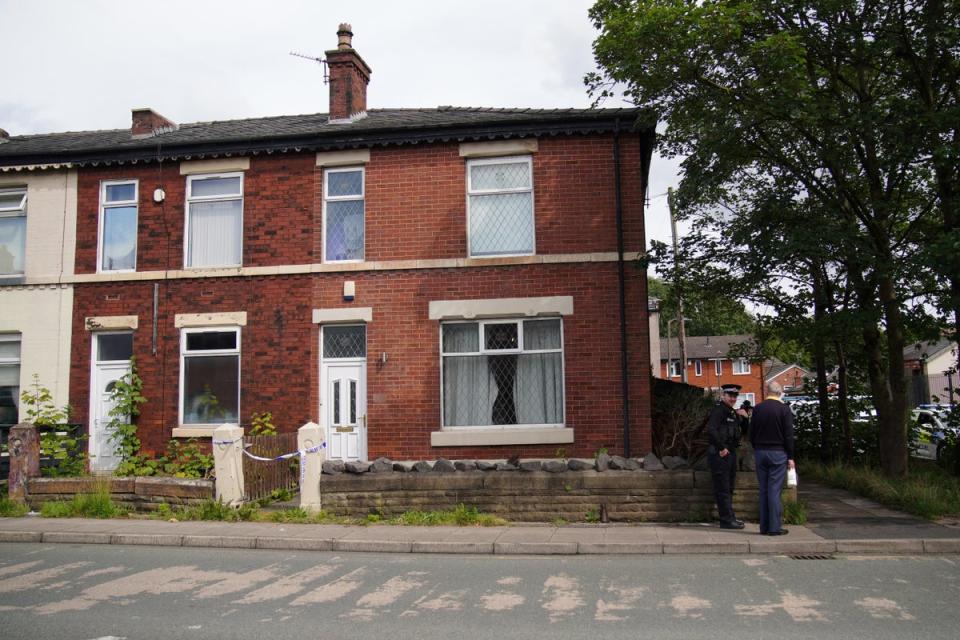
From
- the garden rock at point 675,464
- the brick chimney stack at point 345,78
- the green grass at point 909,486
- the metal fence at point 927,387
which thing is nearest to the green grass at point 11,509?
the brick chimney stack at point 345,78

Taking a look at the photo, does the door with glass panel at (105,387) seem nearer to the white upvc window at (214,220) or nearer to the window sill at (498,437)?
the white upvc window at (214,220)

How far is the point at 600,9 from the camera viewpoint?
1303 centimetres

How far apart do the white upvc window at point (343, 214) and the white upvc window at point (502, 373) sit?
237 cm

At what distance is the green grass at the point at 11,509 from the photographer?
38.8ft

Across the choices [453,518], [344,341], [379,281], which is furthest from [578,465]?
[344,341]

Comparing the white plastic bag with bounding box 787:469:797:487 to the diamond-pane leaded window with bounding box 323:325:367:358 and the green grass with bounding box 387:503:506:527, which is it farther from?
the diamond-pane leaded window with bounding box 323:325:367:358

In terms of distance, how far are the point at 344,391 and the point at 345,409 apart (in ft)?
1.08

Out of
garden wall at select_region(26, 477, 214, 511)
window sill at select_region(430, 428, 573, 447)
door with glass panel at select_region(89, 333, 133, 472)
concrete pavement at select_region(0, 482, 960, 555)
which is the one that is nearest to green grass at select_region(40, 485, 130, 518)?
garden wall at select_region(26, 477, 214, 511)

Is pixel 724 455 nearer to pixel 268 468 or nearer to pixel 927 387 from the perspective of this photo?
pixel 268 468

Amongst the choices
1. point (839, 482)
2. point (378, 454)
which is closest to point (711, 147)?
point (839, 482)

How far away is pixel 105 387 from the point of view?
51.1ft

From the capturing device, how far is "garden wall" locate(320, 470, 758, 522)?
10.2 meters

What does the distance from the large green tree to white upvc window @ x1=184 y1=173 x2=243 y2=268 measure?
7.15 metres

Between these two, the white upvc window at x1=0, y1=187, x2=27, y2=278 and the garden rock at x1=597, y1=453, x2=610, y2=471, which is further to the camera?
the white upvc window at x1=0, y1=187, x2=27, y2=278
